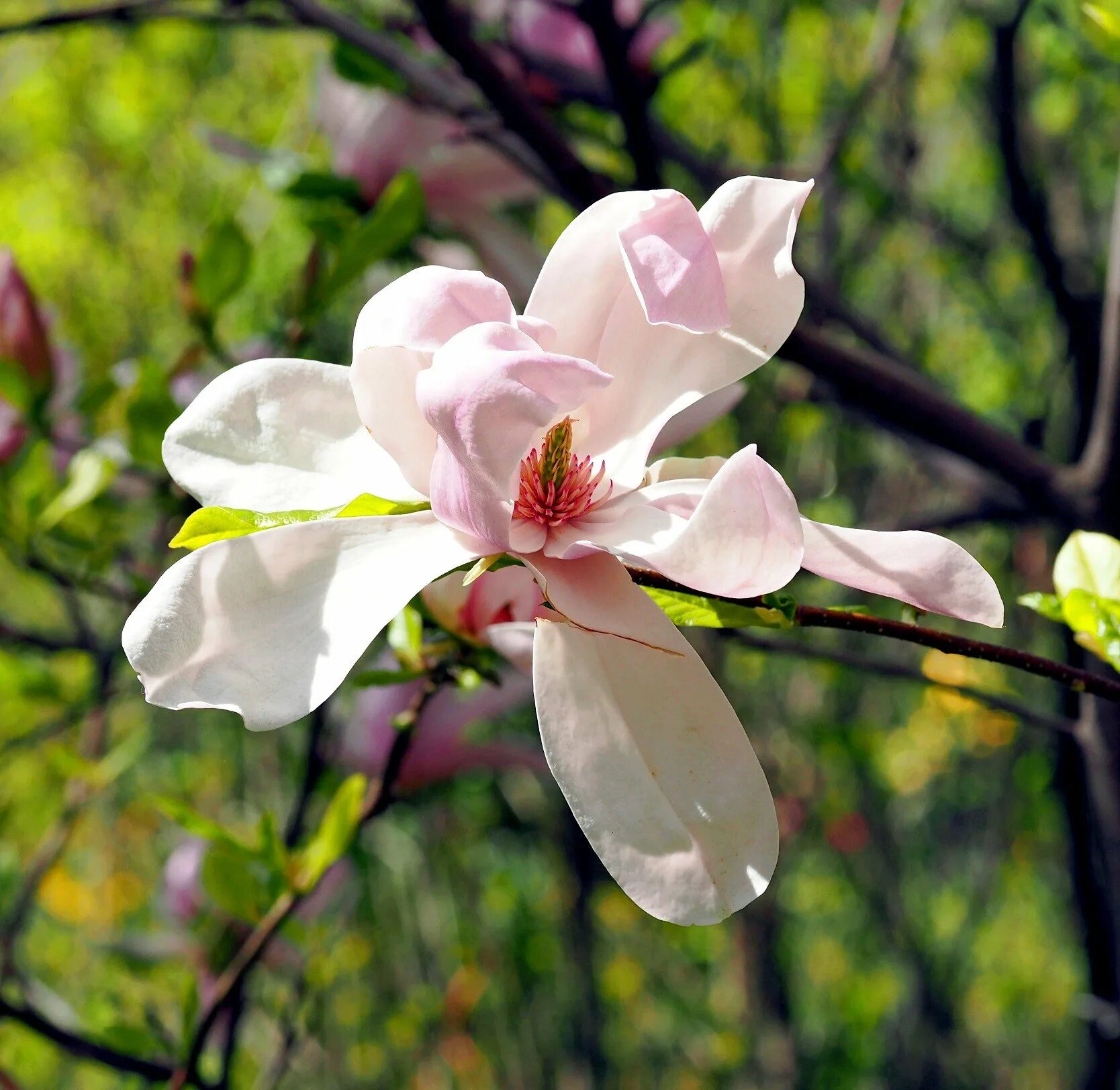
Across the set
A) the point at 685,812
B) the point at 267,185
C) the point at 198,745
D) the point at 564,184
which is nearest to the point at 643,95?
the point at 564,184

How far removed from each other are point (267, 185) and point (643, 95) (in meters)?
0.35

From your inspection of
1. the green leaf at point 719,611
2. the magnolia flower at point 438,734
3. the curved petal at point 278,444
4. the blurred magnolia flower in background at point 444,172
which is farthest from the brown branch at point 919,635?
the blurred magnolia flower in background at point 444,172

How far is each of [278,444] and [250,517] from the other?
38 millimetres

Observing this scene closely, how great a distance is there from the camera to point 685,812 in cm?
42

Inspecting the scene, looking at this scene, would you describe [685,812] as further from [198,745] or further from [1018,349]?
[198,745]

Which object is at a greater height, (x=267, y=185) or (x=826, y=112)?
(x=267, y=185)

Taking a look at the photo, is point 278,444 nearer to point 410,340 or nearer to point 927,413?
point 410,340

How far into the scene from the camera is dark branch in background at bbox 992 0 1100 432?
1.32m

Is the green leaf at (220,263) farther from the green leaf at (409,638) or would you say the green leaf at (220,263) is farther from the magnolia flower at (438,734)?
the green leaf at (409,638)

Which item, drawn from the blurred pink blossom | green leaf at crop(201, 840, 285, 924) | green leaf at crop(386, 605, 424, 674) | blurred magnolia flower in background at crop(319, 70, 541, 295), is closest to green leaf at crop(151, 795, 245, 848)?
green leaf at crop(201, 840, 285, 924)

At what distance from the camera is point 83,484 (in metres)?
0.91

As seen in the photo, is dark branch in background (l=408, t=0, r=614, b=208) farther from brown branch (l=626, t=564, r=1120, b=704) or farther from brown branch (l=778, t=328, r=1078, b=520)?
brown branch (l=626, t=564, r=1120, b=704)

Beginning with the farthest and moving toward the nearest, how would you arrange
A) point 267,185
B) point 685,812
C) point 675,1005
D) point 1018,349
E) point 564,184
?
point 675,1005
point 1018,349
point 267,185
point 564,184
point 685,812

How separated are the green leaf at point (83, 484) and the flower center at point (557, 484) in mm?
520
